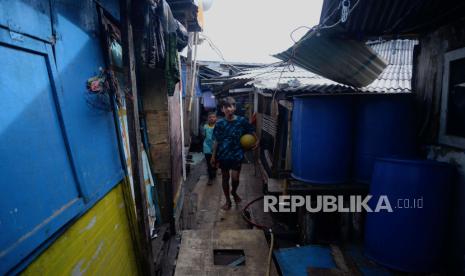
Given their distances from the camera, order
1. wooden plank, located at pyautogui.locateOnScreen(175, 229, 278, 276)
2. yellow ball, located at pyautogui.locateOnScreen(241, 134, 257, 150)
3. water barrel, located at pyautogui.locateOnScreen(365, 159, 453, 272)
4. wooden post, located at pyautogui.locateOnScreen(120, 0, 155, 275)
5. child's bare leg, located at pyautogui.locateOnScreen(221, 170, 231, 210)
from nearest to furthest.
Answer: wooden post, located at pyautogui.locateOnScreen(120, 0, 155, 275)
water barrel, located at pyautogui.locateOnScreen(365, 159, 453, 272)
wooden plank, located at pyautogui.locateOnScreen(175, 229, 278, 276)
yellow ball, located at pyautogui.locateOnScreen(241, 134, 257, 150)
child's bare leg, located at pyautogui.locateOnScreen(221, 170, 231, 210)

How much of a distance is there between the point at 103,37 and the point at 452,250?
439 centimetres

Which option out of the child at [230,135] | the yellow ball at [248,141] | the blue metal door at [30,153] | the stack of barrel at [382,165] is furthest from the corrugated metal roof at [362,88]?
the blue metal door at [30,153]

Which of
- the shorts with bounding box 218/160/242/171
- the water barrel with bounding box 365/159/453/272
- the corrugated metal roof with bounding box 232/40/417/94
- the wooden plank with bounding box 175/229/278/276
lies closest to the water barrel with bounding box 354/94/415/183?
the water barrel with bounding box 365/159/453/272

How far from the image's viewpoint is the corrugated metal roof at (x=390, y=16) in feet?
9.64

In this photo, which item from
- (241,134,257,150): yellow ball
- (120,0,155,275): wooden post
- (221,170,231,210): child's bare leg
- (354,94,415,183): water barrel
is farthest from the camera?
(221,170,231,210): child's bare leg

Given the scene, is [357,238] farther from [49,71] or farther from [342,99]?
[49,71]

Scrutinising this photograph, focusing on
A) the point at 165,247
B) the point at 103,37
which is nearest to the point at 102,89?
the point at 103,37

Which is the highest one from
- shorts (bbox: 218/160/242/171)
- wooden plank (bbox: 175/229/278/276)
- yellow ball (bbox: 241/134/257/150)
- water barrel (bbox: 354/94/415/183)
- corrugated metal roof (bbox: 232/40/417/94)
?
corrugated metal roof (bbox: 232/40/417/94)

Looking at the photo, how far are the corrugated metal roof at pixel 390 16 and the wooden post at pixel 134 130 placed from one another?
2100 mm

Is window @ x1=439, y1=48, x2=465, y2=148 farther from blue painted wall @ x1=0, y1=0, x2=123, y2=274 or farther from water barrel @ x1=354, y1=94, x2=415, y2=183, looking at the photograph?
blue painted wall @ x1=0, y1=0, x2=123, y2=274

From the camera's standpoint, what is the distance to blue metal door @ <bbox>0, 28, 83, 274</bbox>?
1.35 meters

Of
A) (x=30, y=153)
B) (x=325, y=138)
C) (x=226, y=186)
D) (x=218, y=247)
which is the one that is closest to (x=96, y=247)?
(x=30, y=153)

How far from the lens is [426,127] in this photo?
12.0ft

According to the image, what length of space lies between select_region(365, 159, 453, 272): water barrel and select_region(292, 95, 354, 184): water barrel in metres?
0.74
